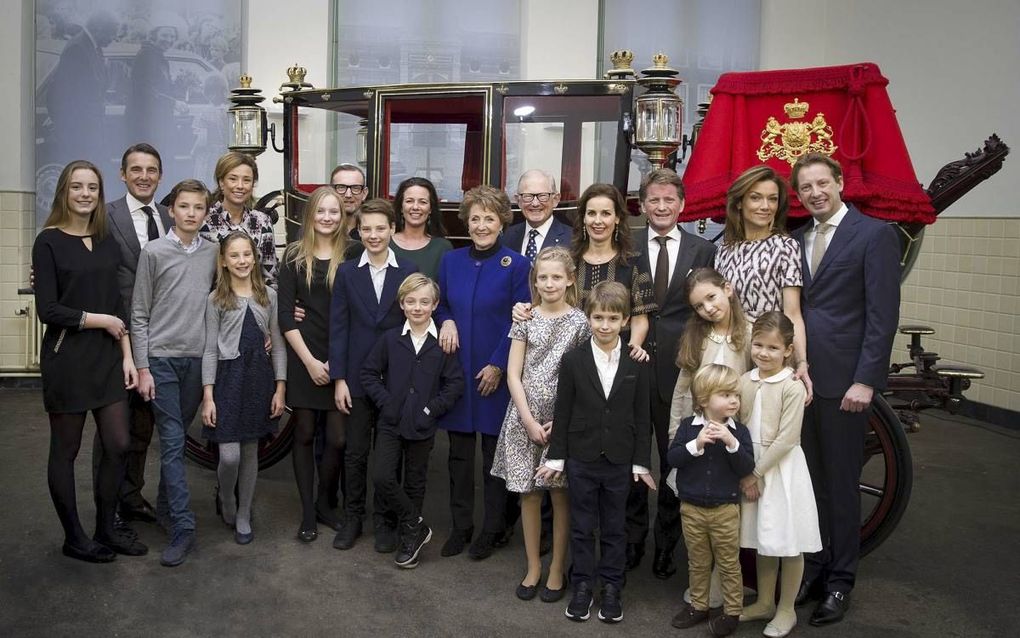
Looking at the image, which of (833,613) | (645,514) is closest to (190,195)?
(645,514)

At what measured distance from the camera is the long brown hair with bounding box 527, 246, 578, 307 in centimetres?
299

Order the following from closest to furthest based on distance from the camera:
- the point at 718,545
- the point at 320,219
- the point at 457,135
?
the point at 718,545, the point at 320,219, the point at 457,135

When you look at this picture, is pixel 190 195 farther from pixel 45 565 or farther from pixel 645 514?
pixel 645 514

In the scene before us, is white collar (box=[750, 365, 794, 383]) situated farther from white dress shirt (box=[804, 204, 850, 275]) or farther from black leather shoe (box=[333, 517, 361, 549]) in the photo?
black leather shoe (box=[333, 517, 361, 549])

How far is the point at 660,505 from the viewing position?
3283mm

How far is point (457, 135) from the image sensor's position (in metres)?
4.61

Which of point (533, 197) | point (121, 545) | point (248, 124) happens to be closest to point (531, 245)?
point (533, 197)

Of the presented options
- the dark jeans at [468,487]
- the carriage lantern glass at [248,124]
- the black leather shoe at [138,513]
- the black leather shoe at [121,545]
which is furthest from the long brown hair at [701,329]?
the carriage lantern glass at [248,124]

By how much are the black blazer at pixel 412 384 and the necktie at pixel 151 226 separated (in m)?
0.97

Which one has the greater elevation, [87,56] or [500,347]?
[87,56]

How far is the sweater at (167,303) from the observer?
3.30 meters

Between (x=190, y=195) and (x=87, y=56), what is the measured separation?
403 cm

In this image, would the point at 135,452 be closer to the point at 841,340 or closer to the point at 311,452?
the point at 311,452

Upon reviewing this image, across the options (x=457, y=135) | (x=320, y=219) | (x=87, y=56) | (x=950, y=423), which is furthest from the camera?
(x=87, y=56)
